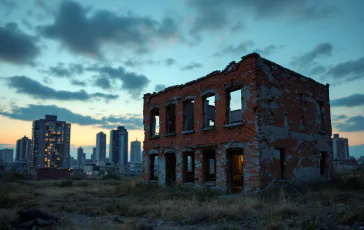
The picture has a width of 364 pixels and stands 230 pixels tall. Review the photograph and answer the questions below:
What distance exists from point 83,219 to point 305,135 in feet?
41.0

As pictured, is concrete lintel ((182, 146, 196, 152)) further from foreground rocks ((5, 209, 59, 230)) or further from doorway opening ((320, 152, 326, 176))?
foreground rocks ((5, 209, 59, 230))

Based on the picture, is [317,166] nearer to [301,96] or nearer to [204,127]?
[301,96]

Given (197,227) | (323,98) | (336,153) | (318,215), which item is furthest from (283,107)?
(336,153)

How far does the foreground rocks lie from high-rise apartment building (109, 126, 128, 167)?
186m

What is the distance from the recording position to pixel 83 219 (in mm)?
9734

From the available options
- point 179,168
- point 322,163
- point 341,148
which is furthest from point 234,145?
point 341,148

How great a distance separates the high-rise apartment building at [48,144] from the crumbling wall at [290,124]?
4750 inches

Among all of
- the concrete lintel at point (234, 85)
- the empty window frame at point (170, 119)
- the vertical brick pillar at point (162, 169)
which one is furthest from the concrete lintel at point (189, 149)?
the concrete lintel at point (234, 85)

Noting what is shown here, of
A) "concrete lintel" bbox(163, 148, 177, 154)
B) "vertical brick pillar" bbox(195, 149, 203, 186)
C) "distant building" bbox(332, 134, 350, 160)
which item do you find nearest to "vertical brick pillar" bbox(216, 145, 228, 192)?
"vertical brick pillar" bbox(195, 149, 203, 186)

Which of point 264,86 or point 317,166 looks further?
point 317,166

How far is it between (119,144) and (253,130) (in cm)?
18667

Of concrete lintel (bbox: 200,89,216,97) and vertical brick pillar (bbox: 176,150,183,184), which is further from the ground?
concrete lintel (bbox: 200,89,216,97)

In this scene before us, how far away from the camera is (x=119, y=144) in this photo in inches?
7613

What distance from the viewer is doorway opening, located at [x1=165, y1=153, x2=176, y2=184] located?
747 inches
